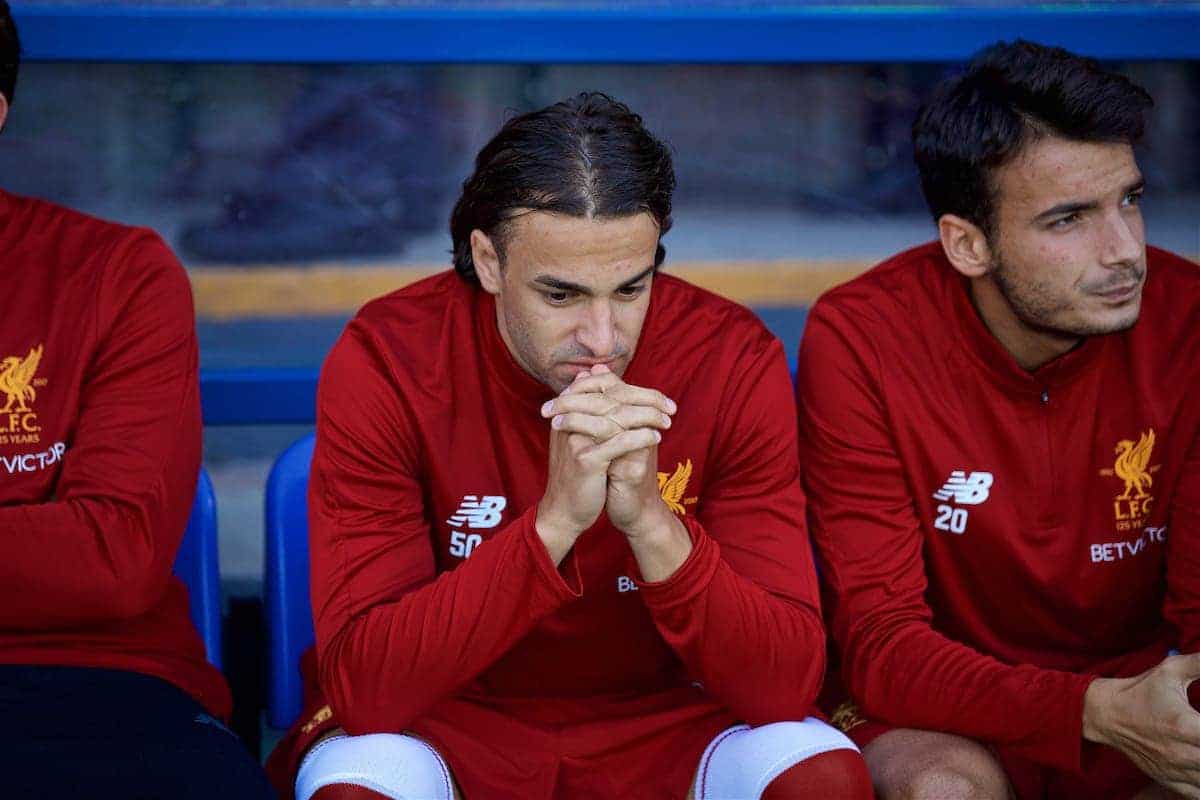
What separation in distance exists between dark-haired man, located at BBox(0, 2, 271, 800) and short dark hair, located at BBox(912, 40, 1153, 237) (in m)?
1.21

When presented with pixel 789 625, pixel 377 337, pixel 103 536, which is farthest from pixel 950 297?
pixel 103 536

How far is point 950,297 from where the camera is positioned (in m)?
2.63

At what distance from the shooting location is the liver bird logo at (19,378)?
94.0 inches

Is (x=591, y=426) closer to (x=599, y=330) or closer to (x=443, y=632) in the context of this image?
(x=599, y=330)

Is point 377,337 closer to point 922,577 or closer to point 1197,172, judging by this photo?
point 922,577

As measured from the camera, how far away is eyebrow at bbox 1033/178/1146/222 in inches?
98.5

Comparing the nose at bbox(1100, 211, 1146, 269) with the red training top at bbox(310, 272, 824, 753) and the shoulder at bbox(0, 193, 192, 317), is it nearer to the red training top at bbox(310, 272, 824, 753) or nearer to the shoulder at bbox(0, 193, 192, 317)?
the red training top at bbox(310, 272, 824, 753)

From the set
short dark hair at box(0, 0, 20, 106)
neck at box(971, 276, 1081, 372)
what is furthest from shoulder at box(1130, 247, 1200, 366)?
short dark hair at box(0, 0, 20, 106)

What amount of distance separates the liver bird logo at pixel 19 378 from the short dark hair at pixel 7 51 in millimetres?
435

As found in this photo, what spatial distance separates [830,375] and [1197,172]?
1.33 metres

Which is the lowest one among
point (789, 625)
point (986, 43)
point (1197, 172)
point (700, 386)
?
point (789, 625)

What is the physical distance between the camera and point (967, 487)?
2.52m

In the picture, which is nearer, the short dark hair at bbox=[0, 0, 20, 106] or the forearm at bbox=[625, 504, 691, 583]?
the forearm at bbox=[625, 504, 691, 583]

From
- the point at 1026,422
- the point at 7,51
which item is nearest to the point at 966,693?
the point at 1026,422
